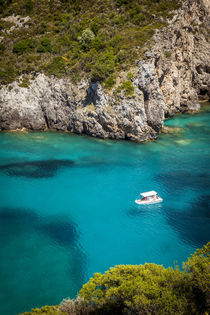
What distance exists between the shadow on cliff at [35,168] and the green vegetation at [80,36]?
1940cm

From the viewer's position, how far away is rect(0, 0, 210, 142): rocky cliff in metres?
52.5

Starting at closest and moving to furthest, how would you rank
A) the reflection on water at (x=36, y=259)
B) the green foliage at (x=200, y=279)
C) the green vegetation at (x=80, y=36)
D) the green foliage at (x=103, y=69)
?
the green foliage at (x=200, y=279)
the reflection on water at (x=36, y=259)
the green foliage at (x=103, y=69)
the green vegetation at (x=80, y=36)

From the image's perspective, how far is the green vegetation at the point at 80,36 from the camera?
186ft

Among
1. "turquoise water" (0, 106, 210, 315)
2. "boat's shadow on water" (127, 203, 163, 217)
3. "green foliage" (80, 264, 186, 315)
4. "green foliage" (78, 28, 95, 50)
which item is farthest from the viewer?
"green foliage" (78, 28, 95, 50)

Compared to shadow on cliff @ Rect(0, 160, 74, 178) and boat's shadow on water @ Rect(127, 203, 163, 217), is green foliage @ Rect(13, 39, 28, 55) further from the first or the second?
boat's shadow on water @ Rect(127, 203, 163, 217)

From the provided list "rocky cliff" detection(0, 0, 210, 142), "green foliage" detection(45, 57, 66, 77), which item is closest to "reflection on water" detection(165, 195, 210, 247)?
"rocky cliff" detection(0, 0, 210, 142)

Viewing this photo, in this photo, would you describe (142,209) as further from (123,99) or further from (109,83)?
(109,83)

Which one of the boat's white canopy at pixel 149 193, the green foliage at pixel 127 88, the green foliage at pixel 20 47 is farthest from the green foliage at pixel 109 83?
the boat's white canopy at pixel 149 193

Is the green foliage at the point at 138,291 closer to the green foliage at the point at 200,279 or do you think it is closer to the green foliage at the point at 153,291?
the green foliage at the point at 153,291

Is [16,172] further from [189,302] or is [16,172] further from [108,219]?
[189,302]

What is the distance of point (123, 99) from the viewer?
170 feet

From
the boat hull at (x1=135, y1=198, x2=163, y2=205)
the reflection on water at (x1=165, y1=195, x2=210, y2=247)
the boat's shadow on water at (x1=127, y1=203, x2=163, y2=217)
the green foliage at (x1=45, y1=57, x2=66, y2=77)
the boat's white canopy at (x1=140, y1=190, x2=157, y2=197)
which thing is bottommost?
the reflection on water at (x1=165, y1=195, x2=210, y2=247)

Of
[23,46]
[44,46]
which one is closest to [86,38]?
[44,46]

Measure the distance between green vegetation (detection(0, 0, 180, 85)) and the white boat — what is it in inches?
1068
